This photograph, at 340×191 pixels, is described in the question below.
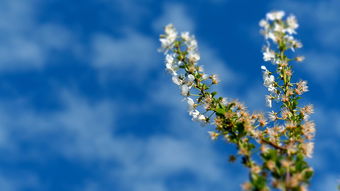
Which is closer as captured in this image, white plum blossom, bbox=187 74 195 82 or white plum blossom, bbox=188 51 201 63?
white plum blossom, bbox=188 51 201 63

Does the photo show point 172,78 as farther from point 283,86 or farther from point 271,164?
point 271,164

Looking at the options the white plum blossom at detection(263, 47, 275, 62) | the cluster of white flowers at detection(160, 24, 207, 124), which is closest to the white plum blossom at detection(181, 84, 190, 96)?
the cluster of white flowers at detection(160, 24, 207, 124)

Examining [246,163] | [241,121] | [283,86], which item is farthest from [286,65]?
[246,163]

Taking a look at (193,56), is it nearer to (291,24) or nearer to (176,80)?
(176,80)

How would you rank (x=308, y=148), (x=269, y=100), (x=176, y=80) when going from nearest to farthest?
(x=308, y=148), (x=176, y=80), (x=269, y=100)

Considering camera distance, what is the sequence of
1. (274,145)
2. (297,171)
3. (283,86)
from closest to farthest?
(297,171)
(274,145)
(283,86)

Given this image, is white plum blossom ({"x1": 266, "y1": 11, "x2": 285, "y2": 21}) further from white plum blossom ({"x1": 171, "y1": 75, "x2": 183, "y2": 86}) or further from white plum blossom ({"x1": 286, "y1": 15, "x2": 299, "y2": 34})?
white plum blossom ({"x1": 171, "y1": 75, "x2": 183, "y2": 86})

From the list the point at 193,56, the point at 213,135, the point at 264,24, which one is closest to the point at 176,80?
the point at 193,56

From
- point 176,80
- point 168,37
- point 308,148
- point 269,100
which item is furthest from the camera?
point 269,100
